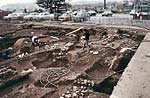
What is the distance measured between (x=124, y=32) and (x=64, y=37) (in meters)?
6.28

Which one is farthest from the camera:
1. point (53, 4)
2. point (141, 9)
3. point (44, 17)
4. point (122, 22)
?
point (53, 4)

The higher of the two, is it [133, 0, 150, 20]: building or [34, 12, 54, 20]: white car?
[133, 0, 150, 20]: building

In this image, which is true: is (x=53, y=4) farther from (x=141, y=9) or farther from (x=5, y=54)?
(x=5, y=54)

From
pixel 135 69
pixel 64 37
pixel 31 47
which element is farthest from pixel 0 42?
pixel 135 69

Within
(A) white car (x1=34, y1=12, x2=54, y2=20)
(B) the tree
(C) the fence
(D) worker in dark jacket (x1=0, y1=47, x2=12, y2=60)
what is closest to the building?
(C) the fence

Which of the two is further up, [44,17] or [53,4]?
[53,4]

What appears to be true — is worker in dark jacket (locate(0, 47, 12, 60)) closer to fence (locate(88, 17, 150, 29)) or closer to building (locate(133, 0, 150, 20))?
fence (locate(88, 17, 150, 29))

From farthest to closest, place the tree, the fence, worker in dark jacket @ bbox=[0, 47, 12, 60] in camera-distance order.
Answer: the tree → the fence → worker in dark jacket @ bbox=[0, 47, 12, 60]

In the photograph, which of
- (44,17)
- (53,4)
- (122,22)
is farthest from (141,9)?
(44,17)

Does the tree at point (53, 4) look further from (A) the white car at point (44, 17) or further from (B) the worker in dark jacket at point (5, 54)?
(B) the worker in dark jacket at point (5, 54)

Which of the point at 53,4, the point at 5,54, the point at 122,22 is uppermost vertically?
the point at 53,4

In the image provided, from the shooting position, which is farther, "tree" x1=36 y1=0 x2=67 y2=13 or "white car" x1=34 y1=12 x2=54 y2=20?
"tree" x1=36 y1=0 x2=67 y2=13

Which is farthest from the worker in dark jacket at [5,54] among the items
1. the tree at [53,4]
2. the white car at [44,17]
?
the tree at [53,4]

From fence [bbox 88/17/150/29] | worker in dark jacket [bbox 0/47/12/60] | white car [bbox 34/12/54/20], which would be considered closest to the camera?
worker in dark jacket [bbox 0/47/12/60]
